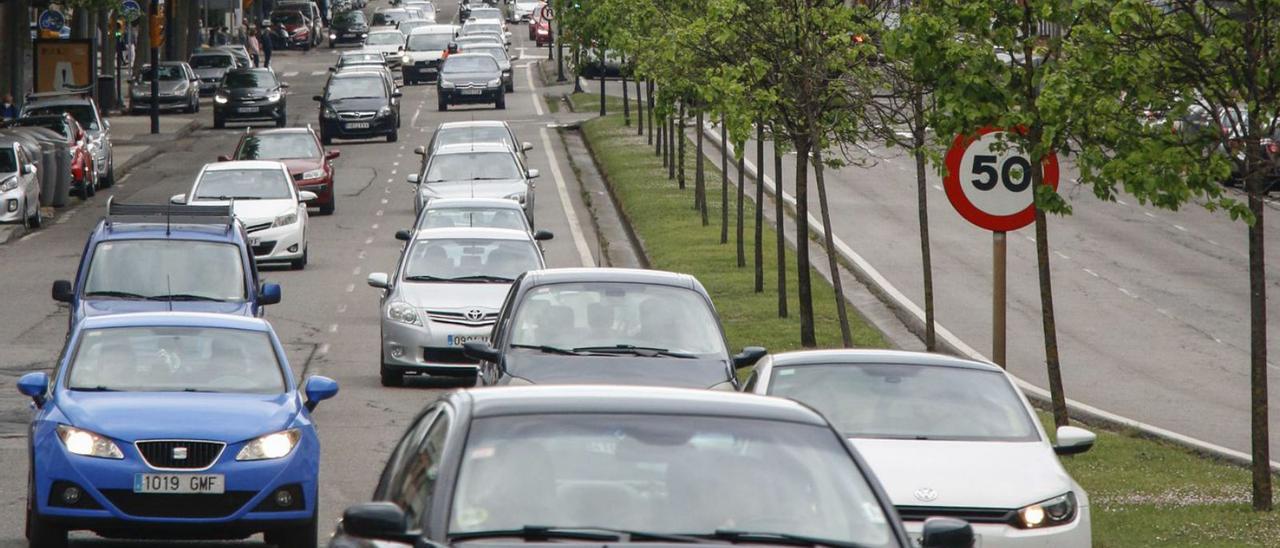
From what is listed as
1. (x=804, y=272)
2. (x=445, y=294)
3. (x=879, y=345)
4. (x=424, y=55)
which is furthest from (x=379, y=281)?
(x=424, y=55)

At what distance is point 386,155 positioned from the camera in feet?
160

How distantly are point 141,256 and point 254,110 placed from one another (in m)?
38.4

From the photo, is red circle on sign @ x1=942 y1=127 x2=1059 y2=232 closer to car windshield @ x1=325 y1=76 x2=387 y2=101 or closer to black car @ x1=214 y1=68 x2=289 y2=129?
car windshield @ x1=325 y1=76 x2=387 y2=101

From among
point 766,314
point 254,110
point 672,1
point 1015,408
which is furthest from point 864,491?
point 254,110

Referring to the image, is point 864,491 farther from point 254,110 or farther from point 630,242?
point 254,110

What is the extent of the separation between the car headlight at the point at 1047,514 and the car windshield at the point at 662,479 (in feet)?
12.3

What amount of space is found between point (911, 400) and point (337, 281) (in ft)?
59.4

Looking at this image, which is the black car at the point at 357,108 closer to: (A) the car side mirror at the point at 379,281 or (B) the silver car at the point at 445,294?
(B) the silver car at the point at 445,294

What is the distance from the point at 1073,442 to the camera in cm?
1081

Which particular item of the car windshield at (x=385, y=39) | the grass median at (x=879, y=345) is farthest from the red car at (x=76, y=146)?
the car windshield at (x=385, y=39)

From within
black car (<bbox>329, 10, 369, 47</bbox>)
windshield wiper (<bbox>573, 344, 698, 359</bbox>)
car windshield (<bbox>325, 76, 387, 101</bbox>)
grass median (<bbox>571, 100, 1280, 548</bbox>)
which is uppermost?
black car (<bbox>329, 10, 369, 47</bbox>)

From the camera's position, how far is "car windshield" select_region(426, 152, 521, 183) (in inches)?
1327

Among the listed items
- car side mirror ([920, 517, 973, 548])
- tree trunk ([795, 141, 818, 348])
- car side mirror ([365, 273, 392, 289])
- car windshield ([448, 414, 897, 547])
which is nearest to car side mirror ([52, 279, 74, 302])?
car side mirror ([365, 273, 392, 289])

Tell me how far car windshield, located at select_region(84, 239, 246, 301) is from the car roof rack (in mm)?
365
